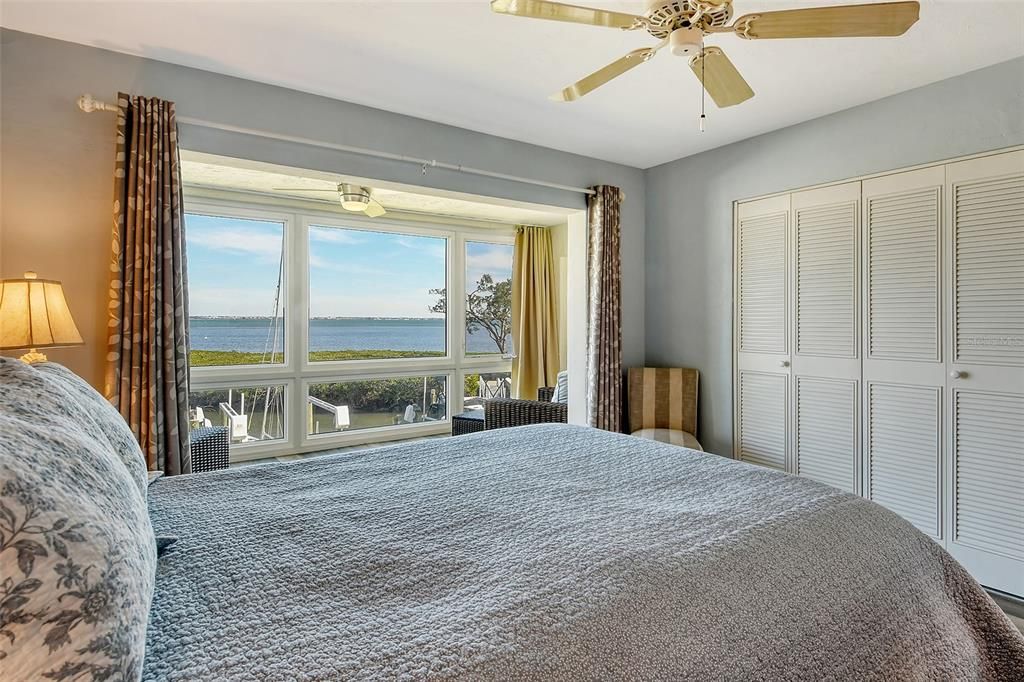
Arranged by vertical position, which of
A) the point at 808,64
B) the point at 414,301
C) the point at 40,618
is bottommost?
the point at 40,618

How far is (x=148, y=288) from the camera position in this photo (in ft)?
8.04

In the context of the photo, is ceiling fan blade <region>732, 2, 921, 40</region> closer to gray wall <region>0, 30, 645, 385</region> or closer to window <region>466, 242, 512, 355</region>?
gray wall <region>0, 30, 645, 385</region>

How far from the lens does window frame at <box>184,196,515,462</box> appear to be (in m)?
4.71

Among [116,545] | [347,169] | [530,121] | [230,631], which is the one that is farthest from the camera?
[530,121]

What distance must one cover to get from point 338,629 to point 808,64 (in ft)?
9.91

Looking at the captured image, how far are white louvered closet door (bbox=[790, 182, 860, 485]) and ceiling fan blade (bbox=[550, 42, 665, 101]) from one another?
196 cm

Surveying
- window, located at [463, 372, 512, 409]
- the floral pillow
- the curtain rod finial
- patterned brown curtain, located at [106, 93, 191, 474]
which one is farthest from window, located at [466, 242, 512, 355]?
the floral pillow

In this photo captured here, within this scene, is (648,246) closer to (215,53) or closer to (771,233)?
(771,233)

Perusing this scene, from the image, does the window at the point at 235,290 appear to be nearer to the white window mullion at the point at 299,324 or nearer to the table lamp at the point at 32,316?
the white window mullion at the point at 299,324

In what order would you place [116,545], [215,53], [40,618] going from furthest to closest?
[215,53] < [116,545] < [40,618]

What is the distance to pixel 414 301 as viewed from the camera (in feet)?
18.8

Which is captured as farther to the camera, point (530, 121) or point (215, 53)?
point (530, 121)

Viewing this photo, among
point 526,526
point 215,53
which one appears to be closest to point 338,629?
point 526,526

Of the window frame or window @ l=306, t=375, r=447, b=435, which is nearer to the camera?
the window frame
